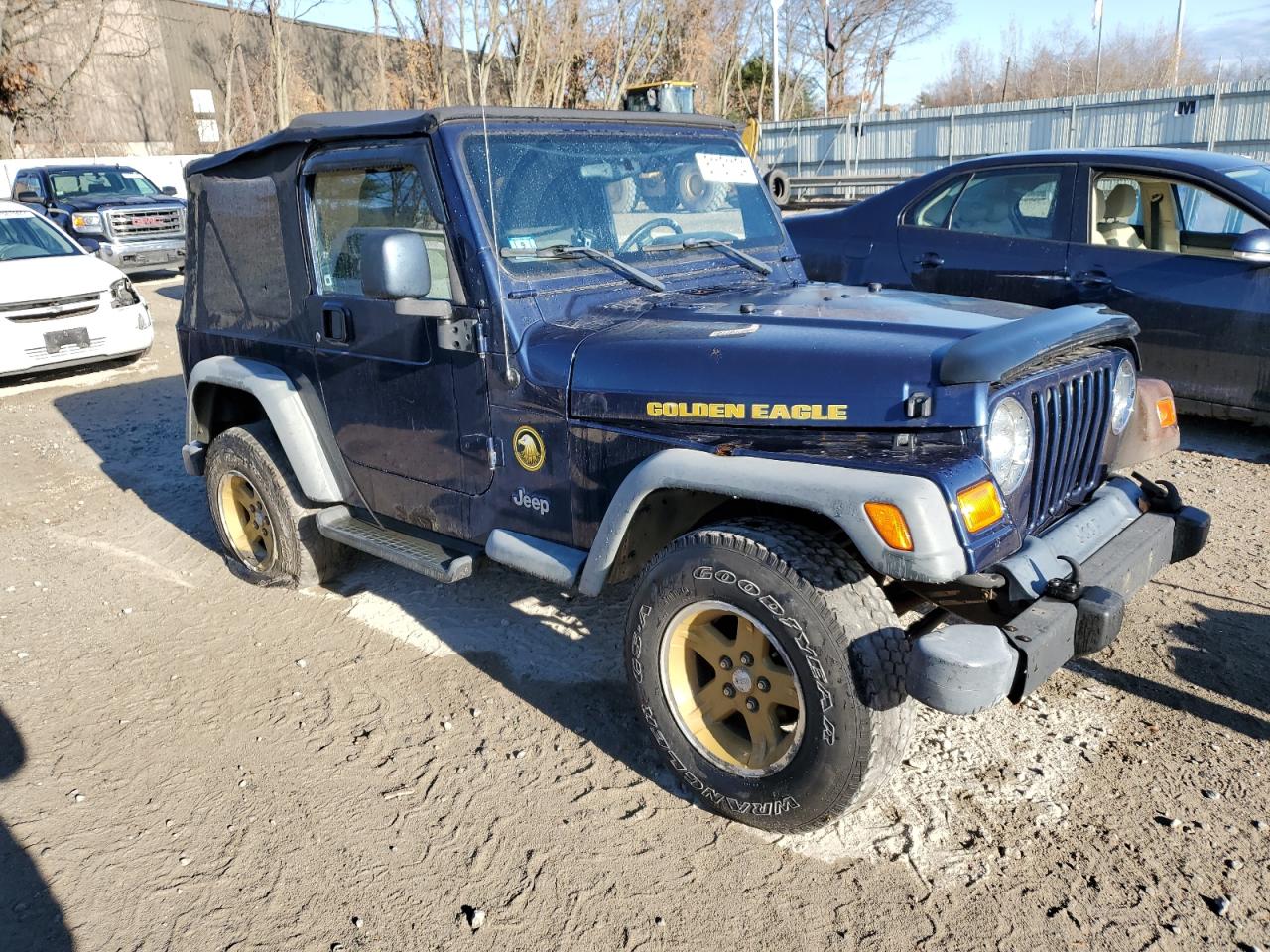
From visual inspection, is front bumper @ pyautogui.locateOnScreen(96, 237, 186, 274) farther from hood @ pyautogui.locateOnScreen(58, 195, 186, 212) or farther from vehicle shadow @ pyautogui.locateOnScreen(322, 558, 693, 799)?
vehicle shadow @ pyautogui.locateOnScreen(322, 558, 693, 799)

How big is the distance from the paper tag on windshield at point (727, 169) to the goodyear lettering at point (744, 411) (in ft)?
4.73

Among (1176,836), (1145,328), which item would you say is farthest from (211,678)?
(1145,328)

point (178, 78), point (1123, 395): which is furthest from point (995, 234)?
point (178, 78)

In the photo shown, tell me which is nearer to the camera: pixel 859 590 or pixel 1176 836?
pixel 859 590

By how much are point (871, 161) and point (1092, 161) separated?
1809 centimetres

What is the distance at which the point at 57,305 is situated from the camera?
29.0 feet

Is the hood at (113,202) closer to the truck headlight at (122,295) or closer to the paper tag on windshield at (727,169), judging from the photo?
the truck headlight at (122,295)

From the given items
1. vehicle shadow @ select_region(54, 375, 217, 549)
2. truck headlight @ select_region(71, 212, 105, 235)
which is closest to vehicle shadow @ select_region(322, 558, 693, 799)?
vehicle shadow @ select_region(54, 375, 217, 549)

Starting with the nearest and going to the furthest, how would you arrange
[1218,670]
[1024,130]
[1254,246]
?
[1218,670], [1254,246], [1024,130]

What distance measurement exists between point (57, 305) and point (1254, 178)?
365 inches

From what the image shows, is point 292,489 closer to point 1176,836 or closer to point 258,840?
point 258,840

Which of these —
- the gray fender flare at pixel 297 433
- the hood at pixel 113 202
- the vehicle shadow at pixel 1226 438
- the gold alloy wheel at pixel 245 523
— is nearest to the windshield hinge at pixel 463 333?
the gray fender flare at pixel 297 433

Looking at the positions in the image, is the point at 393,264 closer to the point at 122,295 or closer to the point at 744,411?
the point at 744,411

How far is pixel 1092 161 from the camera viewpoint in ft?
19.7
